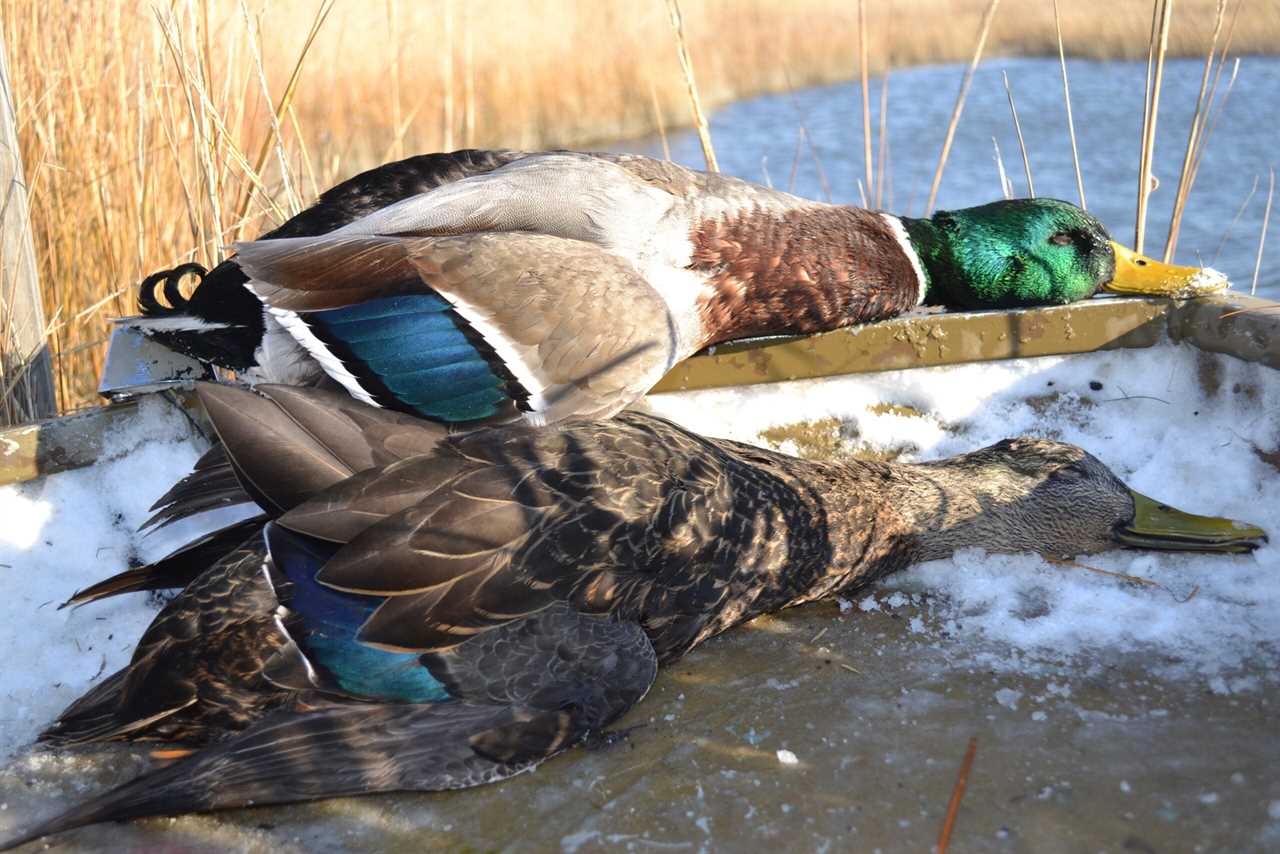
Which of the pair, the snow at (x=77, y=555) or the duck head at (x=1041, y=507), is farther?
the duck head at (x=1041, y=507)

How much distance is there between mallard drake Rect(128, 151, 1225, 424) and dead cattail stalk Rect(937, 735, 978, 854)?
103 centimetres

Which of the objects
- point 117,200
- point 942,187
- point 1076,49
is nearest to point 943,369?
point 117,200

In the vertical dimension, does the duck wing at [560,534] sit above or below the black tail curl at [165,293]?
below

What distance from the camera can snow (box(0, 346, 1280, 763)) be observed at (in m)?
2.61

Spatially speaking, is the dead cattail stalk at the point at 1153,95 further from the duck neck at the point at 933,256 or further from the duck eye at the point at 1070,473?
the duck eye at the point at 1070,473

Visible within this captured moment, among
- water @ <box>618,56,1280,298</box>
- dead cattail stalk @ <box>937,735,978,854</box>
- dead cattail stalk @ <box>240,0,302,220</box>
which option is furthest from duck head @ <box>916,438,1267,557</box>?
water @ <box>618,56,1280,298</box>

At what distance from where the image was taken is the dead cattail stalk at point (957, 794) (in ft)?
6.79

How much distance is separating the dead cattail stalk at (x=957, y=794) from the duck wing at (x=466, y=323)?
3.37 ft

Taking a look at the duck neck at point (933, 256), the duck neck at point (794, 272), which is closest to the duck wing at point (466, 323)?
the duck neck at point (794, 272)

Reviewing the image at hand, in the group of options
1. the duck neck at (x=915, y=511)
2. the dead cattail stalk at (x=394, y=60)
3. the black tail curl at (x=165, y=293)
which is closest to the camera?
the duck neck at (x=915, y=511)

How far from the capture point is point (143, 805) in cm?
212

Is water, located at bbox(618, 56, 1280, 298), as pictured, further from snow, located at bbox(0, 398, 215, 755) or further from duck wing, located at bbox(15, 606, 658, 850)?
duck wing, located at bbox(15, 606, 658, 850)

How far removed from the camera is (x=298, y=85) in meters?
8.00

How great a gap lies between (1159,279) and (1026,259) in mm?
336
